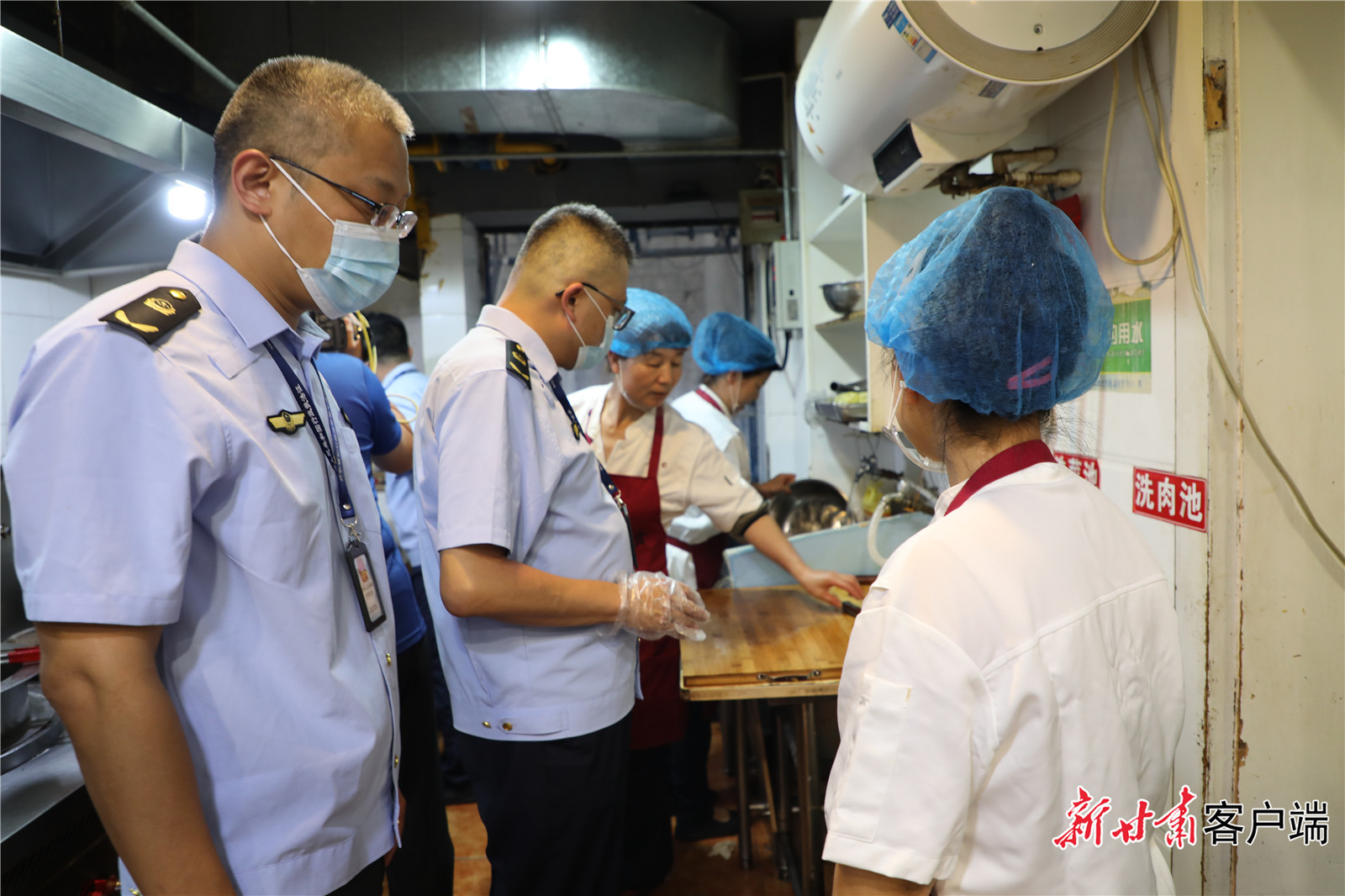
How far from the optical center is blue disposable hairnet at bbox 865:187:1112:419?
2.62ft

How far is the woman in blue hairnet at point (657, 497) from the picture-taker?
204cm

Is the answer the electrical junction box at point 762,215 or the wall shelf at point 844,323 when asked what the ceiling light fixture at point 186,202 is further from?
the electrical junction box at point 762,215

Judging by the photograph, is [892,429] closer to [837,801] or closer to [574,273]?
[837,801]

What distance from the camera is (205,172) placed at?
2.17 meters

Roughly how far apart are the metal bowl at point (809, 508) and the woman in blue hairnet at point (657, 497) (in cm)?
91

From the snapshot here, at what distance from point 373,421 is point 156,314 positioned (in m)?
1.18

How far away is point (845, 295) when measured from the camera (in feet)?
9.99

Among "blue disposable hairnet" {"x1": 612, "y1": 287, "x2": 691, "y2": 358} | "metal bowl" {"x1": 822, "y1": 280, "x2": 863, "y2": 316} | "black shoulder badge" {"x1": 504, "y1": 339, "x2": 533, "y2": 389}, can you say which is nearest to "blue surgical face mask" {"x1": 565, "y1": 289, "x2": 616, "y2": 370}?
"black shoulder badge" {"x1": 504, "y1": 339, "x2": 533, "y2": 389}

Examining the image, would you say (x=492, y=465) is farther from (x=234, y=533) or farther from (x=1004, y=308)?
(x=1004, y=308)

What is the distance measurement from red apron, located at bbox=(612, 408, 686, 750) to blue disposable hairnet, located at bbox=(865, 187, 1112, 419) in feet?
4.17

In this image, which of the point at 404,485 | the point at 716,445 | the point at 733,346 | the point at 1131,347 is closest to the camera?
the point at 1131,347

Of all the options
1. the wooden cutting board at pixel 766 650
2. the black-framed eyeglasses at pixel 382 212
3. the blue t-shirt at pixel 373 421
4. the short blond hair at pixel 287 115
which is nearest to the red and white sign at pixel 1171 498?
the wooden cutting board at pixel 766 650

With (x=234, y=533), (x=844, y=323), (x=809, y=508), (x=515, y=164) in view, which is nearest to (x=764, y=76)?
(x=515, y=164)

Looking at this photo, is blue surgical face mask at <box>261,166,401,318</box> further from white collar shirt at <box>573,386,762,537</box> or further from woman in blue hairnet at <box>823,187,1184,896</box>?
white collar shirt at <box>573,386,762,537</box>
